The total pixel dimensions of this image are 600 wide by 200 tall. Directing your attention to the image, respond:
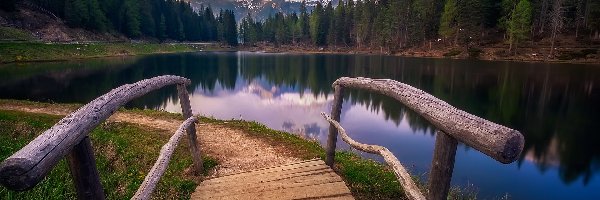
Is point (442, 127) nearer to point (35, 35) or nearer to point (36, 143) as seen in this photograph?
point (36, 143)

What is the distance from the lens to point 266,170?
26.3 feet

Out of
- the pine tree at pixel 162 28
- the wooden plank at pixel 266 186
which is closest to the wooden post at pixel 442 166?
the wooden plank at pixel 266 186

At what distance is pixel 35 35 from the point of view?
7069cm

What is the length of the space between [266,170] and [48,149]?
18.3 ft

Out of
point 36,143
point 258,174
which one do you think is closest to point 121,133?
point 258,174

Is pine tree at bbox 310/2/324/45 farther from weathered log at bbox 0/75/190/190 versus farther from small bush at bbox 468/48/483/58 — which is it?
weathered log at bbox 0/75/190/190

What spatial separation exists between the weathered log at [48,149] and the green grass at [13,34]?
7238 centimetres

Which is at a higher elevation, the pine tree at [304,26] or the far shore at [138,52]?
the pine tree at [304,26]

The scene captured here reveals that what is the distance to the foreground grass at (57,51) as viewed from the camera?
50625mm

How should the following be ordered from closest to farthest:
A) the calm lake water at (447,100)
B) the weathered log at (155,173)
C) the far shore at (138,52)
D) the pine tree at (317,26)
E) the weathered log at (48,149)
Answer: the weathered log at (48,149)
the weathered log at (155,173)
the calm lake water at (447,100)
the far shore at (138,52)
the pine tree at (317,26)

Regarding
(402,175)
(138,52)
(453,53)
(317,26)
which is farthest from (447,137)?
(317,26)

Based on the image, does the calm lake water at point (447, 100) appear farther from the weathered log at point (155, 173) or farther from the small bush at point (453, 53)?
the small bush at point (453, 53)

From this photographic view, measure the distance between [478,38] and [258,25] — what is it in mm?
92350

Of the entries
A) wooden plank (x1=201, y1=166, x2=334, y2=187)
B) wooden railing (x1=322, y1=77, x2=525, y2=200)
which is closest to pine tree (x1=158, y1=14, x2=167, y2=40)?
wooden plank (x1=201, y1=166, x2=334, y2=187)
